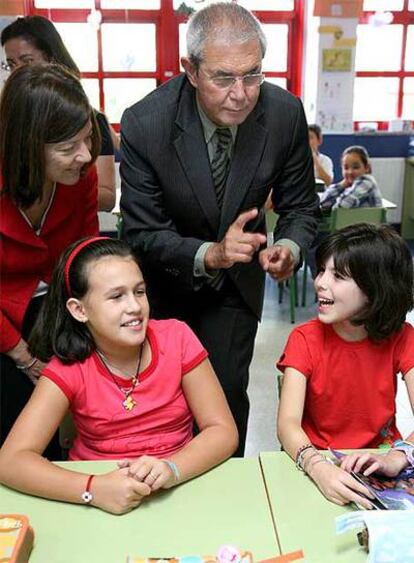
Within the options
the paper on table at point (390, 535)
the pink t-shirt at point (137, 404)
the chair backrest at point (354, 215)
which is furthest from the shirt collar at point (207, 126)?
the chair backrest at point (354, 215)

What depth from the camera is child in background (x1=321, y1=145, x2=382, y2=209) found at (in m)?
4.75

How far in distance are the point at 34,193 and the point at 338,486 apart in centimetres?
98

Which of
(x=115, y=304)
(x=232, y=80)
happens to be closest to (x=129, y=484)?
(x=115, y=304)

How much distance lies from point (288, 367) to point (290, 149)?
26.5 inches

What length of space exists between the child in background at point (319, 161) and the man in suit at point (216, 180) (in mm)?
3428

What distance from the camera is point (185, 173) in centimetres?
184

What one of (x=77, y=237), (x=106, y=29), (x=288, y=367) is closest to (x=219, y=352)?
(x=288, y=367)

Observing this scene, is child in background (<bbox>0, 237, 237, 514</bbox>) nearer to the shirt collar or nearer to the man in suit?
the man in suit

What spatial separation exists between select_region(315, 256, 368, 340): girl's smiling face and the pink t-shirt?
13.0 inches

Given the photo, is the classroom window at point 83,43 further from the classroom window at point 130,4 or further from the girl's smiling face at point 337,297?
the girl's smiling face at point 337,297

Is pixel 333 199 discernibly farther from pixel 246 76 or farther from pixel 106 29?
pixel 246 76

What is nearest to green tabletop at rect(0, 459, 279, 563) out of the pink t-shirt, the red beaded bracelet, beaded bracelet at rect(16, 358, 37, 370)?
the red beaded bracelet

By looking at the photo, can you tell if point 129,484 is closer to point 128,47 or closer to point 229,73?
point 229,73

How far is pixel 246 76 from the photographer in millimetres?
1629
